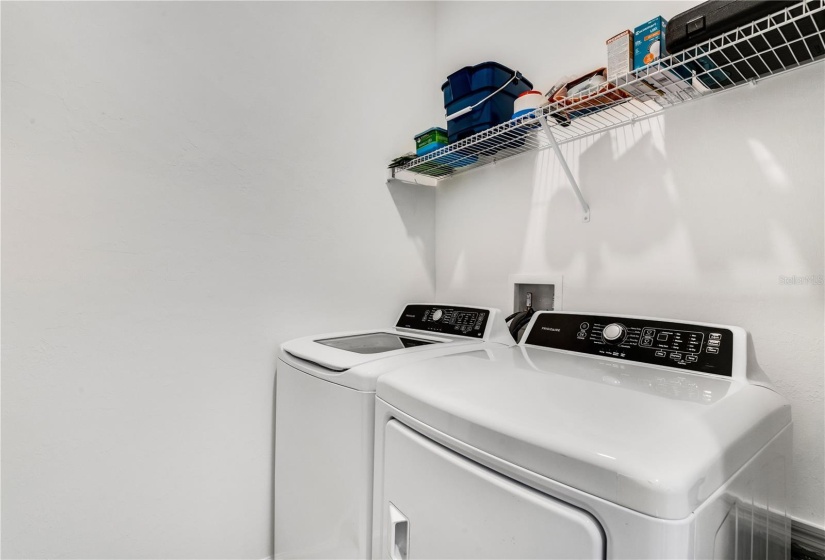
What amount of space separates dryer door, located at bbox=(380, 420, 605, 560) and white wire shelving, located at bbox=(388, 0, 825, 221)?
3.28 ft

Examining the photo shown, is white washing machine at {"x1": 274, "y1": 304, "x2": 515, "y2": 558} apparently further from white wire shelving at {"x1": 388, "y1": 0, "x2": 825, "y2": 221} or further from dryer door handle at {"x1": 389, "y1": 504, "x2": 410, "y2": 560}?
white wire shelving at {"x1": 388, "y1": 0, "x2": 825, "y2": 221}

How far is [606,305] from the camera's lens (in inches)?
51.9

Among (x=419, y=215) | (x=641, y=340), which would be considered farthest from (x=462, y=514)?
(x=419, y=215)

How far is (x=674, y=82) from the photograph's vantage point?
1.02m

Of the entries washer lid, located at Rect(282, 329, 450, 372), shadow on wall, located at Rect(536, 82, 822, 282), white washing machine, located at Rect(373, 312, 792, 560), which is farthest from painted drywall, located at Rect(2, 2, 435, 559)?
shadow on wall, located at Rect(536, 82, 822, 282)

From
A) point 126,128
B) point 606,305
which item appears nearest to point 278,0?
point 126,128

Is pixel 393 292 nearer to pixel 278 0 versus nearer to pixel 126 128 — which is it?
pixel 126 128

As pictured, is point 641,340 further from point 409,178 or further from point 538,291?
point 409,178

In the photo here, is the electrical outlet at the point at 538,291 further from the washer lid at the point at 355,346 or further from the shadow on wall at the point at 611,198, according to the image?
the washer lid at the point at 355,346

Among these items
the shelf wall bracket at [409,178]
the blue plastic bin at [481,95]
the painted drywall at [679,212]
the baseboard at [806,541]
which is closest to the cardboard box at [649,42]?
the painted drywall at [679,212]

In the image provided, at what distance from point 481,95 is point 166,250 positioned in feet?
3.94

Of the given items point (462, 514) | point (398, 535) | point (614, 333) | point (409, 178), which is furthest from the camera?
point (409, 178)

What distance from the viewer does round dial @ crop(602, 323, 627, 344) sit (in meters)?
1.11

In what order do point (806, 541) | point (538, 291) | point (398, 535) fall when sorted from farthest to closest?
1. point (538, 291)
2. point (806, 541)
3. point (398, 535)
